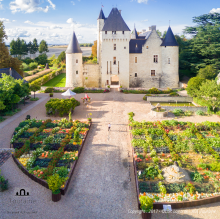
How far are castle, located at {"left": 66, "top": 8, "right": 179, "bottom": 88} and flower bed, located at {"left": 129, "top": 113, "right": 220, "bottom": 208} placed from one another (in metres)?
21.1

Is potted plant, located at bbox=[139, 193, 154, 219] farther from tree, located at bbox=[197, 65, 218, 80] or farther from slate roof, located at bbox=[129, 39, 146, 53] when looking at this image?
slate roof, located at bbox=[129, 39, 146, 53]

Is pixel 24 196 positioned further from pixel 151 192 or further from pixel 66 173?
pixel 151 192

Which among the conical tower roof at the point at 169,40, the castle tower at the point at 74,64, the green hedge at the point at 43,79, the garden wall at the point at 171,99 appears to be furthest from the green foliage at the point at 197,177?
the green hedge at the point at 43,79

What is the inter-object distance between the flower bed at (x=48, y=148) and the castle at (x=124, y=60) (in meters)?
20.2

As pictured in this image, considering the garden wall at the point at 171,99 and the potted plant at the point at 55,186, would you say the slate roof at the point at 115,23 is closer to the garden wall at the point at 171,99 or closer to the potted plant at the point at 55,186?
the garden wall at the point at 171,99

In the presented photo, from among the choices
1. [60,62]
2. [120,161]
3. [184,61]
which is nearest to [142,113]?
[120,161]

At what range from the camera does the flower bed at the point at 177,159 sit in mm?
11086

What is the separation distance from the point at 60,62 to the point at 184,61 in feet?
123

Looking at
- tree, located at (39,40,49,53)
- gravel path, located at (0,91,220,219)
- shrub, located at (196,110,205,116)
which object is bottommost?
gravel path, located at (0,91,220,219)

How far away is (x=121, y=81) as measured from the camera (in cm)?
4019

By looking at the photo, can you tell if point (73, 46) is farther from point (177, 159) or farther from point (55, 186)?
point (55, 186)

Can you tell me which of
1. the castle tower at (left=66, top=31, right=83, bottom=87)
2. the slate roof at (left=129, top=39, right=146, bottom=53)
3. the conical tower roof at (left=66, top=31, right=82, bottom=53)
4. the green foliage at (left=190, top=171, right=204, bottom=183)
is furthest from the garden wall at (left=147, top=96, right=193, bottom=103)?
the green foliage at (left=190, top=171, right=204, bottom=183)

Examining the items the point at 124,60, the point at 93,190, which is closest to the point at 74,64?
the point at 124,60

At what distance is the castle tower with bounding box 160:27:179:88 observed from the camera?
126ft
